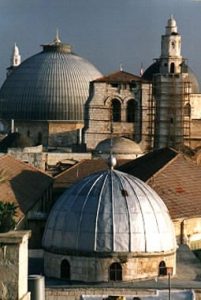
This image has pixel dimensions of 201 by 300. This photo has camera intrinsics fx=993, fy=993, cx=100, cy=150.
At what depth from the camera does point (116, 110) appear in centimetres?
5891

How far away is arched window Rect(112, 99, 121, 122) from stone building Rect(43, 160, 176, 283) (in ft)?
120

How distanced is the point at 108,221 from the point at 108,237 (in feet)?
1.13

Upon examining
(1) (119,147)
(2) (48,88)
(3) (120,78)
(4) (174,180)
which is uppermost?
(3) (120,78)

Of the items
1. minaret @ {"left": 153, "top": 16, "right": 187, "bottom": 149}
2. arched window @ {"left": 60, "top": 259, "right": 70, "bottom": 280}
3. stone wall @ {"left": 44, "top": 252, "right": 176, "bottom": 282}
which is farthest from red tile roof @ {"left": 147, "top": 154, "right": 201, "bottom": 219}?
minaret @ {"left": 153, "top": 16, "right": 187, "bottom": 149}

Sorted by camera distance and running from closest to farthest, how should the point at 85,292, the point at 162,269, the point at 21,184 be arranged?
the point at 85,292 < the point at 162,269 < the point at 21,184

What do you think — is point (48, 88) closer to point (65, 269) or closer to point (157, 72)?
point (157, 72)

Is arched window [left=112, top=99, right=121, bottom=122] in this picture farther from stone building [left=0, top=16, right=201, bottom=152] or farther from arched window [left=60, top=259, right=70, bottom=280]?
arched window [left=60, top=259, right=70, bottom=280]

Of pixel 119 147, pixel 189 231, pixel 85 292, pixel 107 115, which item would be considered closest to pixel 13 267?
pixel 85 292

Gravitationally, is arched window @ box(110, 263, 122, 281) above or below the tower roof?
below

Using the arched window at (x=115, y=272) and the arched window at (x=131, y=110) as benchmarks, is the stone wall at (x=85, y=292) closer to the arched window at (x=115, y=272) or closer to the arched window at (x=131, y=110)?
the arched window at (x=115, y=272)

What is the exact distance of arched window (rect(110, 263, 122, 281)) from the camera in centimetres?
2108

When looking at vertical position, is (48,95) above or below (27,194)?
above

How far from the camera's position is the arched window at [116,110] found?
5862 cm

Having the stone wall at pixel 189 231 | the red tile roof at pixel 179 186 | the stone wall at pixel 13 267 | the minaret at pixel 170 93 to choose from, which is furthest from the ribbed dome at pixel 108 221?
the minaret at pixel 170 93
